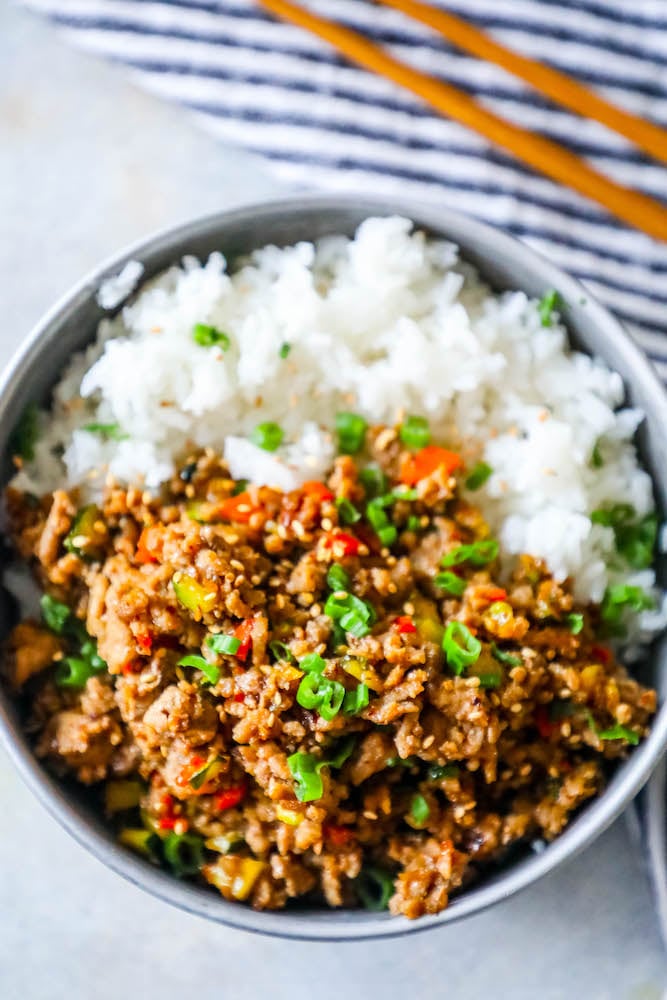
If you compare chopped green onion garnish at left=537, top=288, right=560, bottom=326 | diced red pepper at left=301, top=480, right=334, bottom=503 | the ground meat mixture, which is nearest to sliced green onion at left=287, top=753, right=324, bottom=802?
the ground meat mixture

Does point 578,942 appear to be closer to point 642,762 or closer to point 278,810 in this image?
point 642,762

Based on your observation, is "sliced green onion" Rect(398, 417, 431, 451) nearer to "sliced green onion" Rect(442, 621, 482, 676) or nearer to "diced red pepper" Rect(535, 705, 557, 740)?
"sliced green onion" Rect(442, 621, 482, 676)

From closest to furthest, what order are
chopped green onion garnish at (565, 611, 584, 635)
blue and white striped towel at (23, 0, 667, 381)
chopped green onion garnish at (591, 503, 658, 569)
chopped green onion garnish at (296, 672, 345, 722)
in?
chopped green onion garnish at (296, 672, 345, 722) → chopped green onion garnish at (565, 611, 584, 635) → chopped green onion garnish at (591, 503, 658, 569) → blue and white striped towel at (23, 0, 667, 381)

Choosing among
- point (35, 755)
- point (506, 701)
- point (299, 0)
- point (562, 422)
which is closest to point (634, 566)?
point (562, 422)

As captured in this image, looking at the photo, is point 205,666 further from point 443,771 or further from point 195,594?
point 443,771

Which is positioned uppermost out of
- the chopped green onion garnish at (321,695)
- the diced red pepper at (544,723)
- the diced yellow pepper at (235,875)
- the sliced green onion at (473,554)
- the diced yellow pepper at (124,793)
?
the sliced green onion at (473,554)

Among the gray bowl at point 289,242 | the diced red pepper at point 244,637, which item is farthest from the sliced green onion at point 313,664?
the gray bowl at point 289,242

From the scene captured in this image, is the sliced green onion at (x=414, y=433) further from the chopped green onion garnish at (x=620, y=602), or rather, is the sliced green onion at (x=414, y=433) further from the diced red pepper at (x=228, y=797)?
the diced red pepper at (x=228, y=797)
